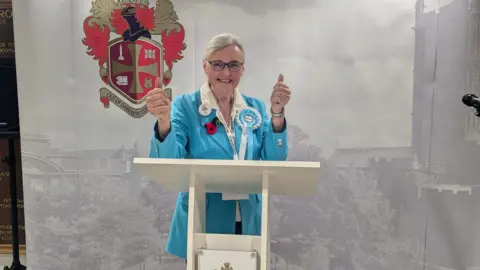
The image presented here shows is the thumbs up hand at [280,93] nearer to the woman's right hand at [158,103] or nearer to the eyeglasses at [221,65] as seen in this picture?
the eyeglasses at [221,65]

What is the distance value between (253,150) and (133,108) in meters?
1.17

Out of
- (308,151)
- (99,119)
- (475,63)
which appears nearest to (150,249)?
(99,119)

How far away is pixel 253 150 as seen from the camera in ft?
6.57

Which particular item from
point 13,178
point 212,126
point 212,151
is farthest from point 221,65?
point 13,178

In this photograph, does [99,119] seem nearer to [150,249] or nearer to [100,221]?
[100,221]

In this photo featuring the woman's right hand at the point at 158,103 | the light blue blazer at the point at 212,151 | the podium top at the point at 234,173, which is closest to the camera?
the podium top at the point at 234,173

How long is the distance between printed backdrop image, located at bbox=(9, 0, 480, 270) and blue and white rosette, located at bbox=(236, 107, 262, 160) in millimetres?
795

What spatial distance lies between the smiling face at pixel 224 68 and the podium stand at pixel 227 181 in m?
0.57

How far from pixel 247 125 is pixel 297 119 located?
0.90m

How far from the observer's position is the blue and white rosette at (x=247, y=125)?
6.43 feet

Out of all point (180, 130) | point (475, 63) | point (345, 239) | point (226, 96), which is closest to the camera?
point (180, 130)

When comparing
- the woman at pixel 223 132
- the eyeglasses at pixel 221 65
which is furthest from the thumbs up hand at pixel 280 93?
the eyeglasses at pixel 221 65

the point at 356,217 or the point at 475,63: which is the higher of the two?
the point at 475,63

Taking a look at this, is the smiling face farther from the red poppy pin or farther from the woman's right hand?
the woman's right hand
